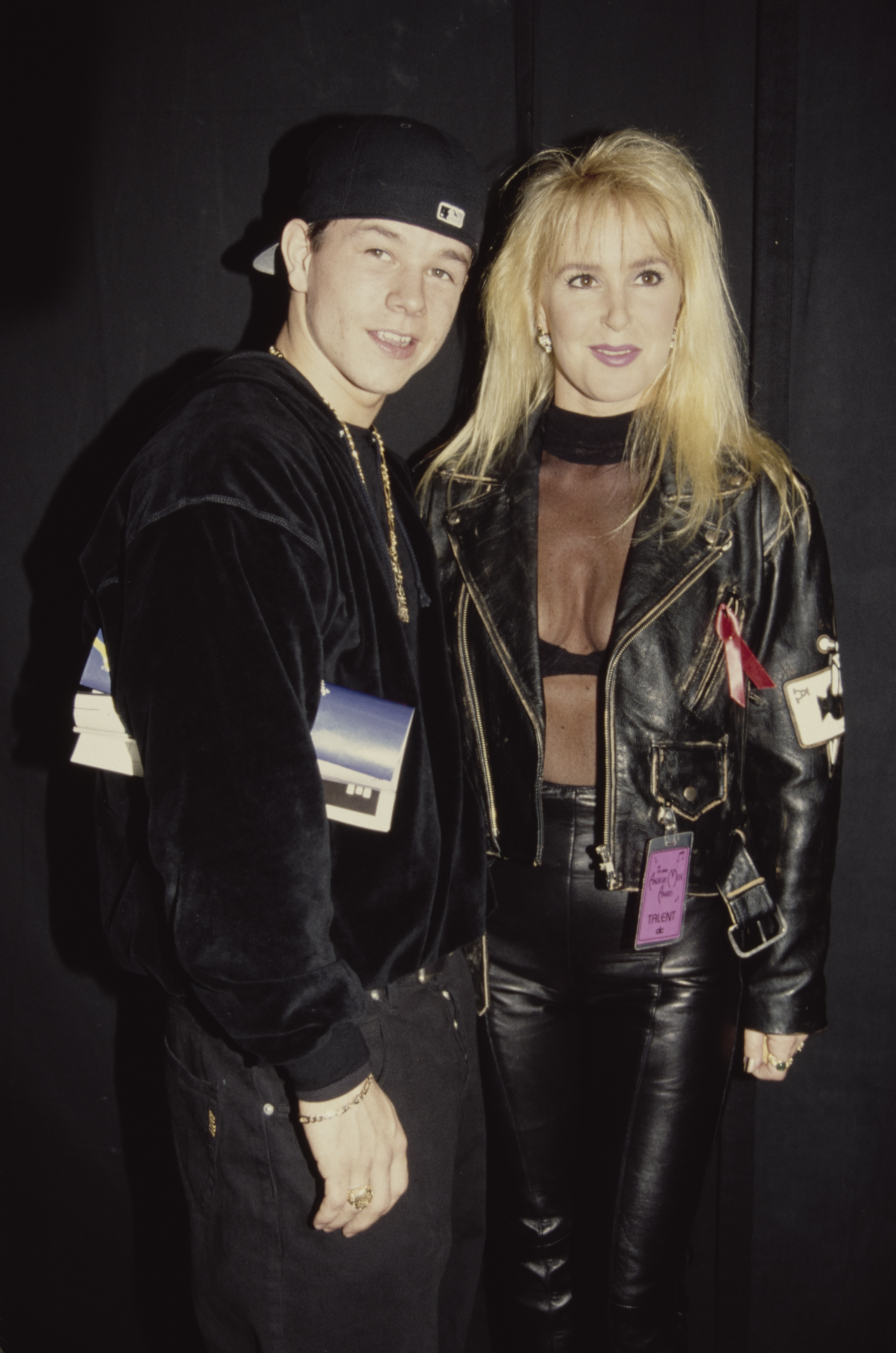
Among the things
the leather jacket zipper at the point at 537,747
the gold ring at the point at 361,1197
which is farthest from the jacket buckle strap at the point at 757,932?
the gold ring at the point at 361,1197

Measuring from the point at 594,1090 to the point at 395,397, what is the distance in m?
1.39

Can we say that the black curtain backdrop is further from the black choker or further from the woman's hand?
the woman's hand

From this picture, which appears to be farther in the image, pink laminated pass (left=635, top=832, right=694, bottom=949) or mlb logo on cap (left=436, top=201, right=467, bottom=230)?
pink laminated pass (left=635, top=832, right=694, bottom=949)

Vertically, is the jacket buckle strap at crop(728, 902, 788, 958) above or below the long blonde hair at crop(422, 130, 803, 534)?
below

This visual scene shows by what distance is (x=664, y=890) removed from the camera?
155 cm

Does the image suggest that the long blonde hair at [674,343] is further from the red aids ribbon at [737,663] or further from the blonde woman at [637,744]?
the red aids ribbon at [737,663]

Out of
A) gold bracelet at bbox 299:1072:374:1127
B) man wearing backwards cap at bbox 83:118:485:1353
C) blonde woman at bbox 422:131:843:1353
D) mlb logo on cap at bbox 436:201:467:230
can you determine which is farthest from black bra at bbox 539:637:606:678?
gold bracelet at bbox 299:1072:374:1127

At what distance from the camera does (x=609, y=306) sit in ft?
5.33

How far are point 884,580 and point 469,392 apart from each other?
943 mm

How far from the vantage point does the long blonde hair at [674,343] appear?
162 cm

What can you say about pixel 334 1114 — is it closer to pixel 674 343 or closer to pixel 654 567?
pixel 654 567

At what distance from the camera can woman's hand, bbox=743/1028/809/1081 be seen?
1678mm

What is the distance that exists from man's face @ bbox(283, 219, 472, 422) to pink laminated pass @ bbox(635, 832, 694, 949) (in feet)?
2.71

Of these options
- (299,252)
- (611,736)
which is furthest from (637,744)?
(299,252)
